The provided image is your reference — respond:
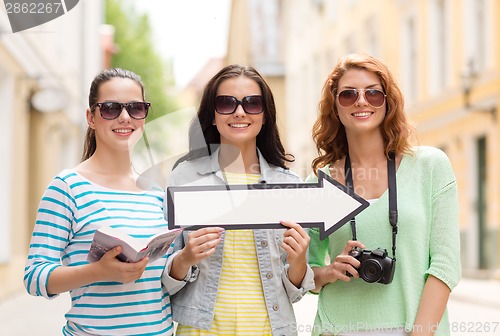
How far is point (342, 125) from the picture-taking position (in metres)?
3.48

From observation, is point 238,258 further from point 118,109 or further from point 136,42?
point 136,42

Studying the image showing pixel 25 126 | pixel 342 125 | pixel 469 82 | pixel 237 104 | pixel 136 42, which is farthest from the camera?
pixel 136 42

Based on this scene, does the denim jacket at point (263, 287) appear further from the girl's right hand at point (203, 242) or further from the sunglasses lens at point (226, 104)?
the sunglasses lens at point (226, 104)

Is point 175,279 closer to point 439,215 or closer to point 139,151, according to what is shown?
point 139,151

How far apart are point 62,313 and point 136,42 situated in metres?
30.9

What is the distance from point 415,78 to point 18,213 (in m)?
11.5

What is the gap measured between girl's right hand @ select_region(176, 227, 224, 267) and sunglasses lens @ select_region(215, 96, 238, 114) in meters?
0.53

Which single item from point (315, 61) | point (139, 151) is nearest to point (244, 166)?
point (139, 151)

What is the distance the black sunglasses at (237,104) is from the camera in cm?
333

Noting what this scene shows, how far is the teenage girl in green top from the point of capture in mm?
3135

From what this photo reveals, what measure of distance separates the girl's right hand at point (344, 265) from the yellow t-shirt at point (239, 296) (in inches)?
10.8

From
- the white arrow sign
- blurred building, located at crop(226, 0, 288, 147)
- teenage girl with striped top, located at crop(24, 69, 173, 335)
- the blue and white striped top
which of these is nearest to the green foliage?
blurred building, located at crop(226, 0, 288, 147)

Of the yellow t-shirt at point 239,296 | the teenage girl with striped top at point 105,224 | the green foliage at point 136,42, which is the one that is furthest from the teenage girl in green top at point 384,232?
the green foliage at point 136,42

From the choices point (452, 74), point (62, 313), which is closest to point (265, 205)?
point (62, 313)
